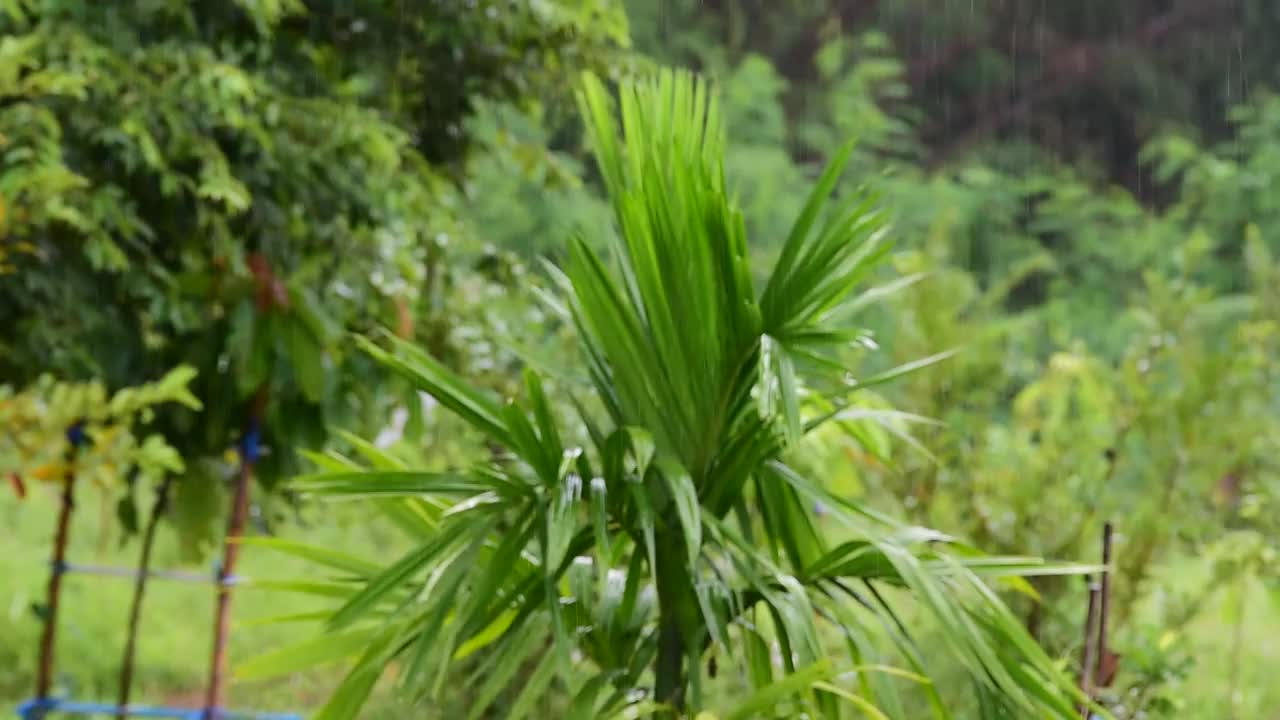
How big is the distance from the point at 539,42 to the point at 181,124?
92cm

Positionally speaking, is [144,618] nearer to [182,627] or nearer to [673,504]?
[182,627]

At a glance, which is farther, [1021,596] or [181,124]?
[1021,596]

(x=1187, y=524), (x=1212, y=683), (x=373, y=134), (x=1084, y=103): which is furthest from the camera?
(x=1084, y=103)

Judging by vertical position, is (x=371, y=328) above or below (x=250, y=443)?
above

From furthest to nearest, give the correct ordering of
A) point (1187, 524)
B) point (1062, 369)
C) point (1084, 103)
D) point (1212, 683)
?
1. point (1084, 103)
2. point (1212, 683)
3. point (1062, 369)
4. point (1187, 524)

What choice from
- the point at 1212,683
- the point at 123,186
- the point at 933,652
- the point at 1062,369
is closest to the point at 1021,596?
the point at 933,652

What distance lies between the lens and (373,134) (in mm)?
2703

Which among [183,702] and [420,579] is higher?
[420,579]

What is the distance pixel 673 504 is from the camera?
5.33 feet

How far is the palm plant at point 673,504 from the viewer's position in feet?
4.95

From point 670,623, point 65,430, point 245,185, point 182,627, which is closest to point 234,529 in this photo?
point 245,185

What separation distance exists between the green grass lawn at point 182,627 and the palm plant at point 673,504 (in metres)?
1.95

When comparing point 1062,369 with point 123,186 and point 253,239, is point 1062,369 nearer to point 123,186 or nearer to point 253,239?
point 253,239

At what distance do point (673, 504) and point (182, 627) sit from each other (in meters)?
3.99
